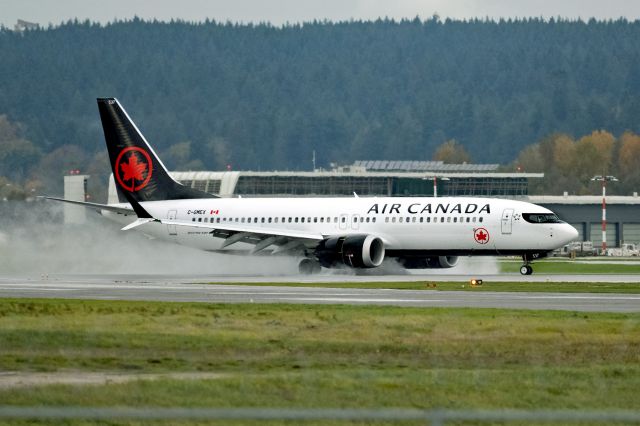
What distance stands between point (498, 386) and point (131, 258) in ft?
201

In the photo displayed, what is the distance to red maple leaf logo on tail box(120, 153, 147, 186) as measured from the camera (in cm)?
7756

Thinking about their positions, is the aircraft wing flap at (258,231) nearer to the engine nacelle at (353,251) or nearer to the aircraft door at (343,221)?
the engine nacelle at (353,251)

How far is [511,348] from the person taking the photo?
29.0 metres

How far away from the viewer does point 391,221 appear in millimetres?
71000

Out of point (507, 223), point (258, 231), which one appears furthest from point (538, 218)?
point (258, 231)

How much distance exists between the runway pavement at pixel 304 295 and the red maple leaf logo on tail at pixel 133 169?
48.3 ft

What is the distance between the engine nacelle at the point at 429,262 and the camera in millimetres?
72188

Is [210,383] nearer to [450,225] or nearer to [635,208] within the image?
[450,225]

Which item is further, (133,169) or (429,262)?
(133,169)

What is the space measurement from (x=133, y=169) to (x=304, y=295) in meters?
30.7

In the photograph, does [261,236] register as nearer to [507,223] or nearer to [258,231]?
[258,231]

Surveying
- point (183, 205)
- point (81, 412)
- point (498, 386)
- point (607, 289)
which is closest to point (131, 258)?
point (183, 205)

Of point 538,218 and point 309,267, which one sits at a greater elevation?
point 538,218

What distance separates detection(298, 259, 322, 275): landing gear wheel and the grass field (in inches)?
1249
